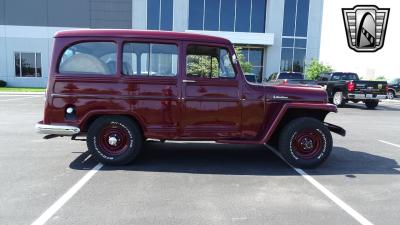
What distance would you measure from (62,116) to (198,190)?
8.90 feet

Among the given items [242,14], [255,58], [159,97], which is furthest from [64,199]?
[242,14]

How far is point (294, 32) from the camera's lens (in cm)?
3456

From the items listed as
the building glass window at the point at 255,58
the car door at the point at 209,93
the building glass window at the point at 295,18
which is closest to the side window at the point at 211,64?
the car door at the point at 209,93

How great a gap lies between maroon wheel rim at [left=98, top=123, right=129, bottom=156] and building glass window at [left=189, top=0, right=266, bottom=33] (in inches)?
1156

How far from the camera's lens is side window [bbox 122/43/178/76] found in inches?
235

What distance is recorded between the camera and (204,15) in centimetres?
3431

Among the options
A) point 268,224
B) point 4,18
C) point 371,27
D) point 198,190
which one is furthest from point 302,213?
point 4,18

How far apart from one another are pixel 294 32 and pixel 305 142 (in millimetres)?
30469

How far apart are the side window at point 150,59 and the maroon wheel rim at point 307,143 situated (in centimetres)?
249

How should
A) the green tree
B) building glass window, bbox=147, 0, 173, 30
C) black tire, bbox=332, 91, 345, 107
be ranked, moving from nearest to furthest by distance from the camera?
black tire, bbox=332, 91, 345, 107 < the green tree < building glass window, bbox=147, 0, 173, 30

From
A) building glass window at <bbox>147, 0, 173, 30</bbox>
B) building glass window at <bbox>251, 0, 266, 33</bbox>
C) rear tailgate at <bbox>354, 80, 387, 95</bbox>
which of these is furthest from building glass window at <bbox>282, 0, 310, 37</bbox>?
rear tailgate at <bbox>354, 80, 387, 95</bbox>

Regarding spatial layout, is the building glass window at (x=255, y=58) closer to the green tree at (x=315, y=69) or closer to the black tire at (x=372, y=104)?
the green tree at (x=315, y=69)

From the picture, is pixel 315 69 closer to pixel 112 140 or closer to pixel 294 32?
pixel 294 32

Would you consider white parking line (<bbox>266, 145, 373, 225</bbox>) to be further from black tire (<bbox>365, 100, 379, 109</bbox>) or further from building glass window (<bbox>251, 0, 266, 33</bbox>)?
building glass window (<bbox>251, 0, 266, 33</bbox>)
